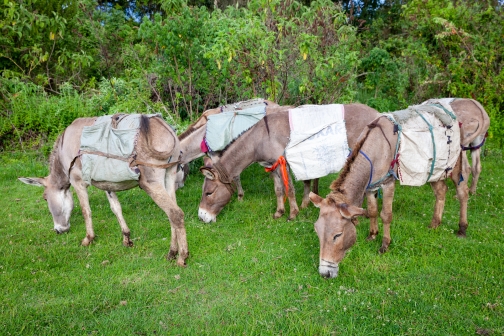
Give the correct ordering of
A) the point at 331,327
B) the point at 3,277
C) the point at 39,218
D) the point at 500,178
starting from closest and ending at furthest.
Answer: the point at 331,327 → the point at 3,277 → the point at 39,218 → the point at 500,178

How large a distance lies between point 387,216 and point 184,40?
5440mm

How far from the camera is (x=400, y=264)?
A: 4.91 metres

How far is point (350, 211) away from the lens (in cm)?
429

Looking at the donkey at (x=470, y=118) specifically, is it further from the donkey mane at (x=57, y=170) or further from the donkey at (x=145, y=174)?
the donkey mane at (x=57, y=170)

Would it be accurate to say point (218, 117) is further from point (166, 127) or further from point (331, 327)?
point (331, 327)

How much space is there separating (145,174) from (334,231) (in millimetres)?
2356

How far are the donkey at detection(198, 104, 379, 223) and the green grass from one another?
0.42 metres

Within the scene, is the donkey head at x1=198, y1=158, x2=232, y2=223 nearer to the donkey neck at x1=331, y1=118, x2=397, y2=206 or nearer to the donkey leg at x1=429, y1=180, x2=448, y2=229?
the donkey neck at x1=331, y1=118, x2=397, y2=206

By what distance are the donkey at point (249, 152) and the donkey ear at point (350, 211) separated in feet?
7.41

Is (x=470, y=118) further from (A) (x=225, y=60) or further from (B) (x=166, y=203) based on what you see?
(A) (x=225, y=60)

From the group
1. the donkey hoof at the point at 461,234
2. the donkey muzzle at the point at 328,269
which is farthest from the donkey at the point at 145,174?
the donkey hoof at the point at 461,234

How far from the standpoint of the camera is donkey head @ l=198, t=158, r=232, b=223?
645 cm

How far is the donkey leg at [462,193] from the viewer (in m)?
→ 5.68

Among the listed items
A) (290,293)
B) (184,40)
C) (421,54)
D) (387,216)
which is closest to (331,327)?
(290,293)
